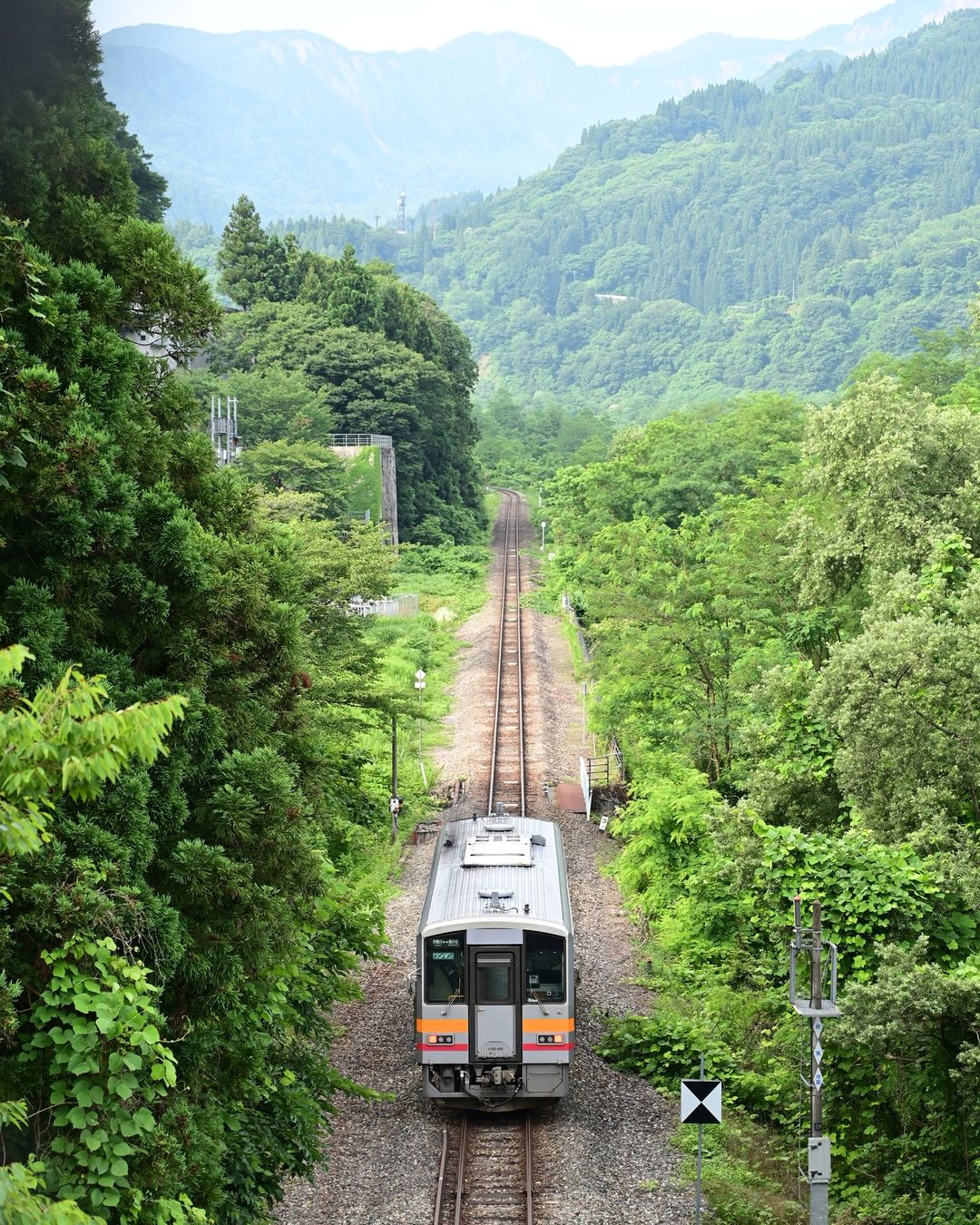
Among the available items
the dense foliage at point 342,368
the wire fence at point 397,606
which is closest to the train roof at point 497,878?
the wire fence at point 397,606

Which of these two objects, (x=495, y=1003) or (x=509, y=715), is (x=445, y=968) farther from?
(x=509, y=715)

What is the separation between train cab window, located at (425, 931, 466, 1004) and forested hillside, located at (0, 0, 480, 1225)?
3.17 meters

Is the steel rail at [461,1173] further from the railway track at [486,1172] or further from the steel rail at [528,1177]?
the steel rail at [528,1177]

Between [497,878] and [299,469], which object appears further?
[299,469]

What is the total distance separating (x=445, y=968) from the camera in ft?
50.6

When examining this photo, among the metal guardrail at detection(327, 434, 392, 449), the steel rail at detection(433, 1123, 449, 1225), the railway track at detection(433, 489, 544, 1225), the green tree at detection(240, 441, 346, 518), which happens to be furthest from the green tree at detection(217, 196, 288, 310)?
the steel rail at detection(433, 1123, 449, 1225)

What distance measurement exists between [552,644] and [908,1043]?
112 feet

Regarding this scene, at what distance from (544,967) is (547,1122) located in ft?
6.30

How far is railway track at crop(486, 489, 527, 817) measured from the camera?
29.6m

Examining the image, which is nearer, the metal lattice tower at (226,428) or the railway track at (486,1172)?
the railway track at (486,1172)

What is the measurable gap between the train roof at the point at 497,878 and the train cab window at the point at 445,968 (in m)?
0.17

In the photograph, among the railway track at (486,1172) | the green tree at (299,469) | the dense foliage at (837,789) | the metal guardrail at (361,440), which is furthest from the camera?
the metal guardrail at (361,440)

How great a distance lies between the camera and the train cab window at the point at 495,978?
15406 millimetres

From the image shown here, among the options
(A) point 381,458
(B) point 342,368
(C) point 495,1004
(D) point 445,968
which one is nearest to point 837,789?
(C) point 495,1004
